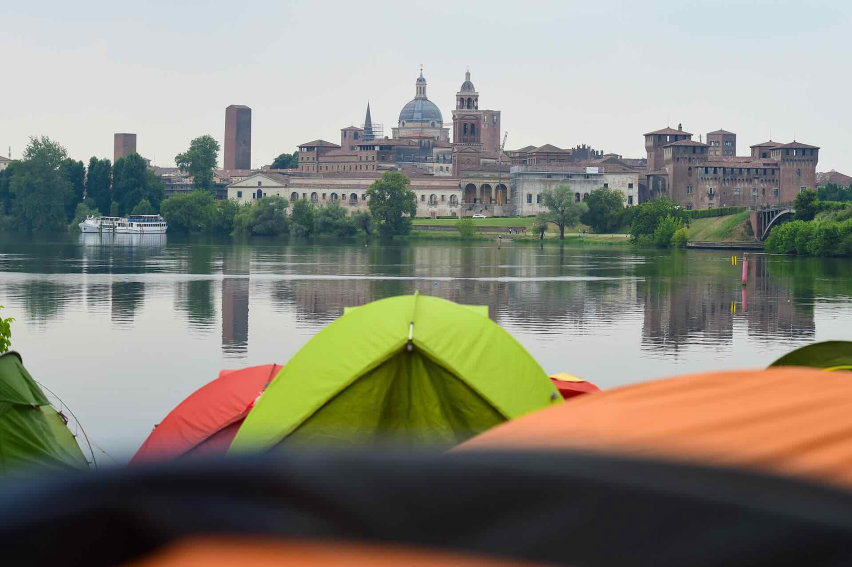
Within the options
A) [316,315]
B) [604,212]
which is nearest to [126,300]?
[316,315]

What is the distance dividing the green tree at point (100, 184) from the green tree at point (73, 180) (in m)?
0.75

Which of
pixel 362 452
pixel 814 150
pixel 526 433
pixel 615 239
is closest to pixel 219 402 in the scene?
pixel 526 433

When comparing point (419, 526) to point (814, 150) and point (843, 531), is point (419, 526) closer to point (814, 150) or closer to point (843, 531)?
point (843, 531)

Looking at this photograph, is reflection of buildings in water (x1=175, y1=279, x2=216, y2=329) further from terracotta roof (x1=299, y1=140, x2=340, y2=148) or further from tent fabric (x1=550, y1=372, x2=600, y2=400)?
terracotta roof (x1=299, y1=140, x2=340, y2=148)

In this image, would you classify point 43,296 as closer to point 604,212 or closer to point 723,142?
point 604,212

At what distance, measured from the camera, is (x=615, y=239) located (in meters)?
69.5

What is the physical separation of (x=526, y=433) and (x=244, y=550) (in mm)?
794

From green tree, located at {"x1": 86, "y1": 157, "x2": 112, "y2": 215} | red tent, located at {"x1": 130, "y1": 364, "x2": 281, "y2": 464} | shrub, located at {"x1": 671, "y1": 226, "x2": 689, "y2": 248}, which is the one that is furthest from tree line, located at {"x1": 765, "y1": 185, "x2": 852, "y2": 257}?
green tree, located at {"x1": 86, "y1": 157, "x2": 112, "y2": 215}

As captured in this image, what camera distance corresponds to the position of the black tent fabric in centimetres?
74

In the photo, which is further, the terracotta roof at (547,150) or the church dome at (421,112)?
the church dome at (421,112)

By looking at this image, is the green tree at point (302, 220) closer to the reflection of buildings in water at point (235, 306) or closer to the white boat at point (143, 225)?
the white boat at point (143, 225)

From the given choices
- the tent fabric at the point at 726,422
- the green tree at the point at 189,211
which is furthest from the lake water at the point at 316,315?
the green tree at the point at 189,211

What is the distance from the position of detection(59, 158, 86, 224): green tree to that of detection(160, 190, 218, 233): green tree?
10.4m

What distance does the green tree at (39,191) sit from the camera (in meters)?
82.8
